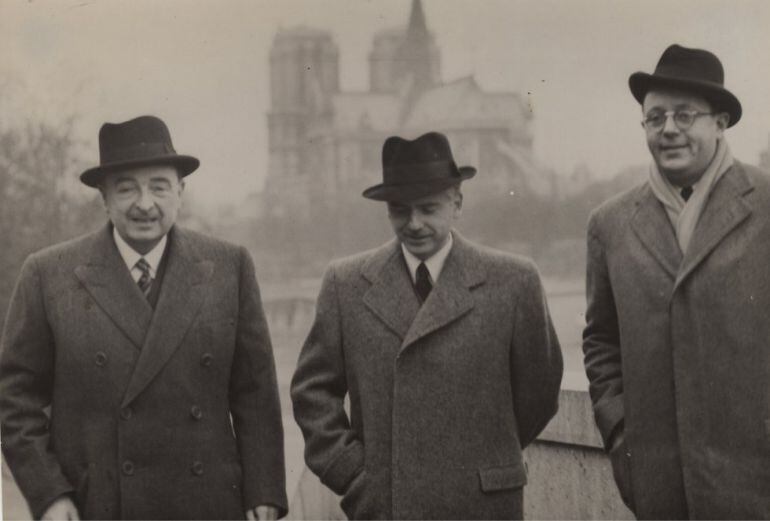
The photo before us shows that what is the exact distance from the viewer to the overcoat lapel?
12.1 feet

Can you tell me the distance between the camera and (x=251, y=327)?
12.5 ft

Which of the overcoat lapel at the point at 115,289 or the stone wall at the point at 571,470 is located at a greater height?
the overcoat lapel at the point at 115,289

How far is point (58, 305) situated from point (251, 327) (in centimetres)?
71

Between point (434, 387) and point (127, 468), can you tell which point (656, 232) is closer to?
point (434, 387)

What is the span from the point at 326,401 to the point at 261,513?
0.51 metres

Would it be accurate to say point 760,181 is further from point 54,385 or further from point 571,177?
point 54,385

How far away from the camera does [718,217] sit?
3.41 meters

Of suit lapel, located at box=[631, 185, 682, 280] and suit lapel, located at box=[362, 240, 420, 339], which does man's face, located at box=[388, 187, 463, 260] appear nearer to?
suit lapel, located at box=[362, 240, 420, 339]

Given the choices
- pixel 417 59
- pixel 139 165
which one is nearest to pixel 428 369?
pixel 139 165

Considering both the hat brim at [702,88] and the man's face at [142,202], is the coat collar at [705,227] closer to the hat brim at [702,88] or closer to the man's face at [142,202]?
the hat brim at [702,88]

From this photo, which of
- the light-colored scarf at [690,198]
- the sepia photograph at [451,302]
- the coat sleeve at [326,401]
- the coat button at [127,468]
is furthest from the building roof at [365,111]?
the coat button at [127,468]

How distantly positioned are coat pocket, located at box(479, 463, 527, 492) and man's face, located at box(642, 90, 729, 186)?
3.81 ft

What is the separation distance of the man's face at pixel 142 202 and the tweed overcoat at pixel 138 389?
90 mm

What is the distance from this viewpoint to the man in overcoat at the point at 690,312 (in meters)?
3.35
